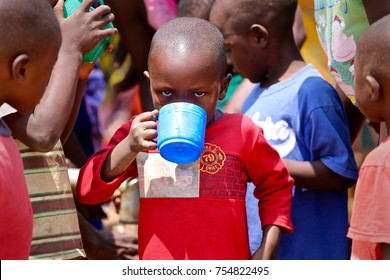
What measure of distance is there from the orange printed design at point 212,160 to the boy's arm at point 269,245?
12.3 inches

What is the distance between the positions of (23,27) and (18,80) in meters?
0.16

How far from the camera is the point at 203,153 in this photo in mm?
3219

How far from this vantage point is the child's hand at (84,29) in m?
3.18

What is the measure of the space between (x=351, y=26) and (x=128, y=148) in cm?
109

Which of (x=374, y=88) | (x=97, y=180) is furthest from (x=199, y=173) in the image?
(x=374, y=88)

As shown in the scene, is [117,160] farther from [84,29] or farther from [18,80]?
[18,80]

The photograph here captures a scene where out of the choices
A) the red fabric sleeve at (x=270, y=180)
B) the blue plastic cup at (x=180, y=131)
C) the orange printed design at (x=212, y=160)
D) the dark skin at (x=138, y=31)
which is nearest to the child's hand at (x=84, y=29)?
the blue plastic cup at (x=180, y=131)

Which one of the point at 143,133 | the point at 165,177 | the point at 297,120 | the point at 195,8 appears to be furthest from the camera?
the point at 195,8

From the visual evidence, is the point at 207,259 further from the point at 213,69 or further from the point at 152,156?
the point at 213,69

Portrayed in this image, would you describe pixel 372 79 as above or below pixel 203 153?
above

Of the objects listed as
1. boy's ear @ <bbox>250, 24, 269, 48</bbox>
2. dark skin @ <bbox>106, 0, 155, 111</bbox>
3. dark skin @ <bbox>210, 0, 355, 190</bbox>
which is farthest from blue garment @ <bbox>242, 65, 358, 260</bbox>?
dark skin @ <bbox>106, 0, 155, 111</bbox>

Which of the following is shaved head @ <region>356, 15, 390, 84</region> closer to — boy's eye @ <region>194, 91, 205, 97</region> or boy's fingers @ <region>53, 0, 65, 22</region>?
boy's eye @ <region>194, 91, 205, 97</region>

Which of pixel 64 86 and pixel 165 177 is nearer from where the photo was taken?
pixel 64 86
